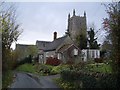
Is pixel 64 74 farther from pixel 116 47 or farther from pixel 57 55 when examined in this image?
pixel 57 55

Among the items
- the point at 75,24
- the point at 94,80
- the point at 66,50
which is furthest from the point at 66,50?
the point at 94,80

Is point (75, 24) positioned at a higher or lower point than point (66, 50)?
higher

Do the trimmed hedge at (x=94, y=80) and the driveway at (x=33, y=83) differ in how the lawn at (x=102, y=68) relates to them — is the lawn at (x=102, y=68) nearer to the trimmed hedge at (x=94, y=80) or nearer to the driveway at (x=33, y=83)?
the trimmed hedge at (x=94, y=80)

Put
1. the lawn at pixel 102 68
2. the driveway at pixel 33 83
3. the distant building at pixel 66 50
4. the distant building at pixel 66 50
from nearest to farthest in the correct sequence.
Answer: the lawn at pixel 102 68 < the driveway at pixel 33 83 < the distant building at pixel 66 50 < the distant building at pixel 66 50

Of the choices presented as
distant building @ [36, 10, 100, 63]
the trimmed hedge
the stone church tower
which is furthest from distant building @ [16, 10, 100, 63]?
the trimmed hedge

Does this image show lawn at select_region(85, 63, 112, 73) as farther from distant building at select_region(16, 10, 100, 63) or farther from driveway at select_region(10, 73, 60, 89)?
distant building at select_region(16, 10, 100, 63)

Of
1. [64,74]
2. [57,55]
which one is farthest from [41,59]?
[64,74]

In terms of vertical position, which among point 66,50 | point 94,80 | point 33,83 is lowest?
point 33,83

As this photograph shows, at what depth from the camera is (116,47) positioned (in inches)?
390

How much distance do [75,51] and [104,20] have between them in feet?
114

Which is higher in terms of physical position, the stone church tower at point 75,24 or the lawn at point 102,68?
the stone church tower at point 75,24

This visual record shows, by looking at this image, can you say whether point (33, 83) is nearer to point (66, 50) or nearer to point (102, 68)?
point (102, 68)

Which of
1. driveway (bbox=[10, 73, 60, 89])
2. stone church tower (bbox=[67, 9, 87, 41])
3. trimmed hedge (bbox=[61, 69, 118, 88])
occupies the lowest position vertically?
driveway (bbox=[10, 73, 60, 89])

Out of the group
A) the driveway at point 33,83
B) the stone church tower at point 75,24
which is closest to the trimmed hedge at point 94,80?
the driveway at point 33,83
